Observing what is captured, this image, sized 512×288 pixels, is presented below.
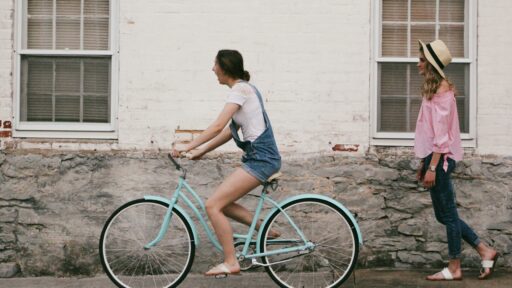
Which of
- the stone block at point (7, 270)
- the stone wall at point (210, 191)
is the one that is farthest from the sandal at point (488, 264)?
the stone block at point (7, 270)

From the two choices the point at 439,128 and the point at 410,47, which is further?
the point at 410,47

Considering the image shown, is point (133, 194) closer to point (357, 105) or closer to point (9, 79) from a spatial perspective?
point (9, 79)

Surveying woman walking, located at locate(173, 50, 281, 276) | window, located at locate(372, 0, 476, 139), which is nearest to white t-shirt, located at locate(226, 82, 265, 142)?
woman walking, located at locate(173, 50, 281, 276)

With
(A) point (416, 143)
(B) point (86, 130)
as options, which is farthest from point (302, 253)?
(B) point (86, 130)

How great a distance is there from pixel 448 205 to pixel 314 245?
1.34m

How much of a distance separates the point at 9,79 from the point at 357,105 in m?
3.41

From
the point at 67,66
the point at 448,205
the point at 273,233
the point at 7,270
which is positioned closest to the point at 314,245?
the point at 273,233

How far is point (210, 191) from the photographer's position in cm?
759

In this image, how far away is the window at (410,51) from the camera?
7809mm

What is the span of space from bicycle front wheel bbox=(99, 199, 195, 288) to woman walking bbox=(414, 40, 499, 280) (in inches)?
84.8

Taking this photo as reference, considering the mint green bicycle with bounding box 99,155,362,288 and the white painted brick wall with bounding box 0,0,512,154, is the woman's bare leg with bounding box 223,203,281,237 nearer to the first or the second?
the mint green bicycle with bounding box 99,155,362,288

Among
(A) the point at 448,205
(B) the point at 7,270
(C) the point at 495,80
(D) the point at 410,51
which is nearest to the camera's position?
(A) the point at 448,205

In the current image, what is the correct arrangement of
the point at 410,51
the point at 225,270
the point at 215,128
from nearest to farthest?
the point at 215,128 < the point at 225,270 < the point at 410,51

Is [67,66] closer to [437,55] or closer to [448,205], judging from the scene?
[437,55]
